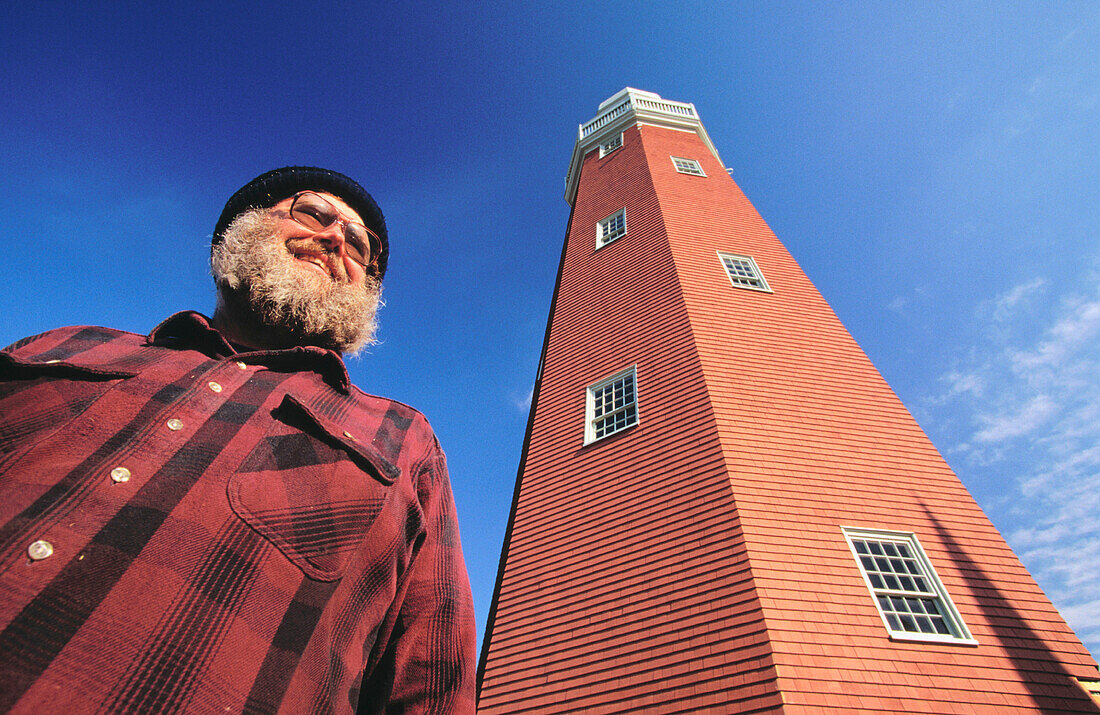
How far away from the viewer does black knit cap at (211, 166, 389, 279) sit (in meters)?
3.05

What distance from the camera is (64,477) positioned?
4.01ft

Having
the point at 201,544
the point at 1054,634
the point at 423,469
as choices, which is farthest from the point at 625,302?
the point at 201,544

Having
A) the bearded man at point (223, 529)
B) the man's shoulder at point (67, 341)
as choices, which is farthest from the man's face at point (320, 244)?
the man's shoulder at point (67, 341)

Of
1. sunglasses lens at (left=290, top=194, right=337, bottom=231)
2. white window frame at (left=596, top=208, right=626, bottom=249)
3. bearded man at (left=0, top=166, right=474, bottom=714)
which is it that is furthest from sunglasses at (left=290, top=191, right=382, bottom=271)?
white window frame at (left=596, top=208, right=626, bottom=249)

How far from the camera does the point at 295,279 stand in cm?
238

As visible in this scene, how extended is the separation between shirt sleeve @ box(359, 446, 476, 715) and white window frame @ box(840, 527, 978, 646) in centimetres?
664

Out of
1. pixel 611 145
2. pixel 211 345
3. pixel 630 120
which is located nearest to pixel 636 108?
pixel 630 120

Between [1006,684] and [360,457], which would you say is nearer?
[360,457]

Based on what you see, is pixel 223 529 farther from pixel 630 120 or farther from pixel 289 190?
pixel 630 120

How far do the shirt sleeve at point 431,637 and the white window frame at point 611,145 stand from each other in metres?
20.0

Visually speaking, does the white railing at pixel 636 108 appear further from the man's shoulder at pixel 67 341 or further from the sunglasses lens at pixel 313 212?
the man's shoulder at pixel 67 341

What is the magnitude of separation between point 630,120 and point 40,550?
23.0 m

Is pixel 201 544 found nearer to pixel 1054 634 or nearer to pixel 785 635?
pixel 785 635

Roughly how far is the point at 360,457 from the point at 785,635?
20.2 feet
